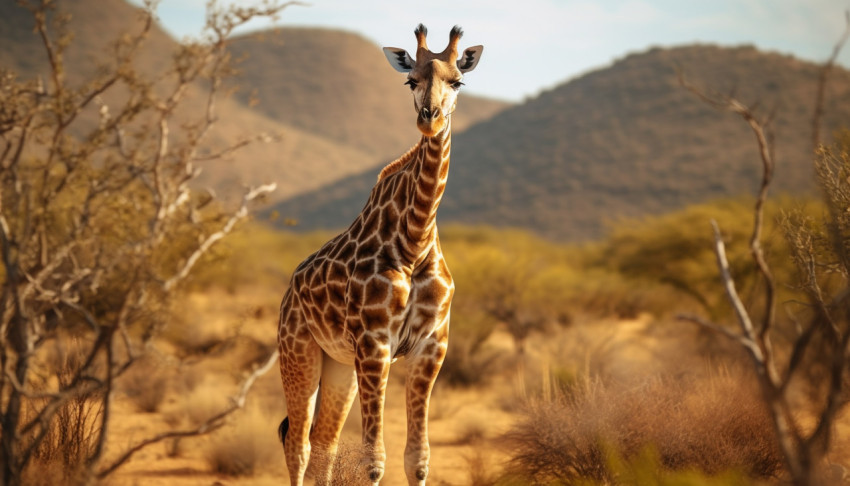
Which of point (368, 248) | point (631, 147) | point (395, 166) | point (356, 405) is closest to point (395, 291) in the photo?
point (368, 248)

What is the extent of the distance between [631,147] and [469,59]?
38.4 metres

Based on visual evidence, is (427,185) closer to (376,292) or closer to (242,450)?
(376,292)

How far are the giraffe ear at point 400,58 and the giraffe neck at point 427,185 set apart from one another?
477 millimetres

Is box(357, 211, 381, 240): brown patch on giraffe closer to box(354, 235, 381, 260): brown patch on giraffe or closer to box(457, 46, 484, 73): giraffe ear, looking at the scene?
box(354, 235, 381, 260): brown patch on giraffe

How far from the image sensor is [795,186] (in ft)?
109

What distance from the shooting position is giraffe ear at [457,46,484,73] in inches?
187

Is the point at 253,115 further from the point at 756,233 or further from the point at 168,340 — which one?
the point at 756,233

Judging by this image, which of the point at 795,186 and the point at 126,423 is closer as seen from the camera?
the point at 126,423

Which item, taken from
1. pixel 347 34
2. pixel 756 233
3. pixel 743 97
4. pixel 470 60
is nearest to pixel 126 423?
pixel 470 60

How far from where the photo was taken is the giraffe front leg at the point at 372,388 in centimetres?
464

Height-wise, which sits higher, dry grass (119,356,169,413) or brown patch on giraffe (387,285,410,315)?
brown patch on giraffe (387,285,410,315)

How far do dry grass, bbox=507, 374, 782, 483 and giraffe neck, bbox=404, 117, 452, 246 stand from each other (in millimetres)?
2197

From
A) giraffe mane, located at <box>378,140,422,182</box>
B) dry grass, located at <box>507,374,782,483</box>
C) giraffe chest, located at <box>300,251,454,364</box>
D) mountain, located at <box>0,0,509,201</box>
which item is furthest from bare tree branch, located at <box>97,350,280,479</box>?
mountain, located at <box>0,0,509,201</box>

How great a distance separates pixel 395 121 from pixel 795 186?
51.6m
